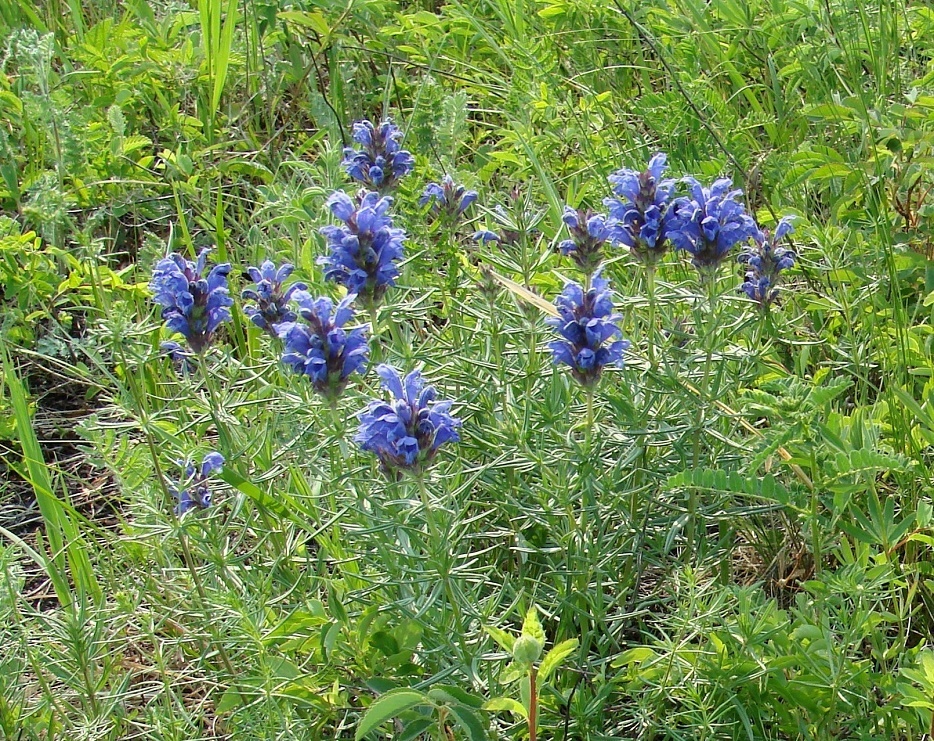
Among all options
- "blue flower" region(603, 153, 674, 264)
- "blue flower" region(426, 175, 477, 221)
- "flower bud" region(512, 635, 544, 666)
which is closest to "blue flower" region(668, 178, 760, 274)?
"blue flower" region(603, 153, 674, 264)

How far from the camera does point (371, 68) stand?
14.1 feet

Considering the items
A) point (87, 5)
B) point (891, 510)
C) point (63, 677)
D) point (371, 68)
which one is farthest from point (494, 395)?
point (87, 5)

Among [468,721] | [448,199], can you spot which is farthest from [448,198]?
[468,721]

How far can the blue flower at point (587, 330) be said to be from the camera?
192cm

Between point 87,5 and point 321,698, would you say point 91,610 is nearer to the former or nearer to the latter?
point 321,698

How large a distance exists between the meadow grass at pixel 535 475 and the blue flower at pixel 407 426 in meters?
0.06

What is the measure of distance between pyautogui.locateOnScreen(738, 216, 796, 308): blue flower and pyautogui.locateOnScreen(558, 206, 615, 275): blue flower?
33 cm

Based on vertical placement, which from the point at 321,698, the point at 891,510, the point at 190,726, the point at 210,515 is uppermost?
Answer: the point at 891,510

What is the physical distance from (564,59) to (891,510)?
256cm

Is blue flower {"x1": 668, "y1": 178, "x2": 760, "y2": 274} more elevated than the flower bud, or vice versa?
blue flower {"x1": 668, "y1": 178, "x2": 760, "y2": 274}

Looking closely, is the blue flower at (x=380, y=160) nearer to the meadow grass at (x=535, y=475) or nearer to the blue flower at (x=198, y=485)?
the meadow grass at (x=535, y=475)

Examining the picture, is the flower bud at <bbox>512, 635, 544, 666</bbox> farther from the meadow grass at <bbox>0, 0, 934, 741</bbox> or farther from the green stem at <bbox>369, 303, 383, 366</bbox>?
the green stem at <bbox>369, 303, 383, 366</bbox>

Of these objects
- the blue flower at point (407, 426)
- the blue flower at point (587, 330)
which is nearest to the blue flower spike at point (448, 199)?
the blue flower at point (587, 330)

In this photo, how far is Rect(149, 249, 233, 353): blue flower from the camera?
2197mm
